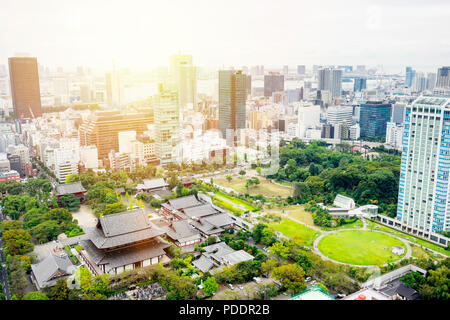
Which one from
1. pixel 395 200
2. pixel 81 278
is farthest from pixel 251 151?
pixel 81 278

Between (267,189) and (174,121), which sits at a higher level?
(174,121)

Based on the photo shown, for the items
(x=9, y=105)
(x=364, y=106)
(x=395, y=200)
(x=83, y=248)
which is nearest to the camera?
(x=83, y=248)

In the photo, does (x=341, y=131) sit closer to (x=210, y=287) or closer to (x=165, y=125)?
(x=165, y=125)

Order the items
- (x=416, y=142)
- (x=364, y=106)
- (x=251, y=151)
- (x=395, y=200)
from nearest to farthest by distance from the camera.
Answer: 1. (x=416, y=142)
2. (x=395, y=200)
3. (x=251, y=151)
4. (x=364, y=106)

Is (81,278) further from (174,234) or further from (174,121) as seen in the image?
(174,121)

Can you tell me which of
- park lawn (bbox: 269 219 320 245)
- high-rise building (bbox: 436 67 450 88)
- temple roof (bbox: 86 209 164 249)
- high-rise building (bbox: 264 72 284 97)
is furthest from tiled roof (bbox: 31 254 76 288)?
high-rise building (bbox: 264 72 284 97)

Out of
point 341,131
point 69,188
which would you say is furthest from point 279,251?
point 341,131
